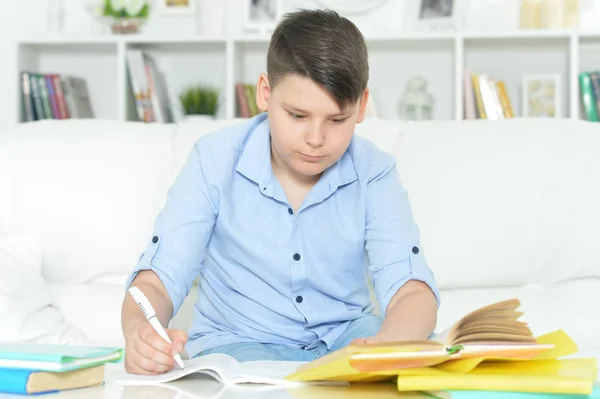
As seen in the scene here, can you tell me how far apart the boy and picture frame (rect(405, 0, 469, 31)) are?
1.62 m

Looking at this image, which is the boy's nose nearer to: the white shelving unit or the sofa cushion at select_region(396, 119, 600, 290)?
the sofa cushion at select_region(396, 119, 600, 290)

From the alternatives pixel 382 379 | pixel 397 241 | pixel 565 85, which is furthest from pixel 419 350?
pixel 565 85

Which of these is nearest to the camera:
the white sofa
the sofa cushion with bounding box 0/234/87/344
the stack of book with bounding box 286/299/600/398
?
the stack of book with bounding box 286/299/600/398

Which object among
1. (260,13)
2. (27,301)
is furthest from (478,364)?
(260,13)

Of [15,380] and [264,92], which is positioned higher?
[264,92]

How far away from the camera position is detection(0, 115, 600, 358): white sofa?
1723 mm

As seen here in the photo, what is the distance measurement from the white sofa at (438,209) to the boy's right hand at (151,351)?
0.69 m

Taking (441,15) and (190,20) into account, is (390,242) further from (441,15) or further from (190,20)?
(190,20)

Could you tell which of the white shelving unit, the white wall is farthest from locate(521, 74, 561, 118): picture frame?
the white wall

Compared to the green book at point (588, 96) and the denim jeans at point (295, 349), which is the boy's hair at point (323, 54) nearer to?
the denim jeans at point (295, 349)

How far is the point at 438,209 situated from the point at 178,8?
5.79 feet

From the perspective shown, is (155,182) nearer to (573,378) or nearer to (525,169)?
(525,169)

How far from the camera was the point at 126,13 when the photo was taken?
120 inches

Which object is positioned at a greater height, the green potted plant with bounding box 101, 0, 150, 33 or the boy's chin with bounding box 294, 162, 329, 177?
the green potted plant with bounding box 101, 0, 150, 33
